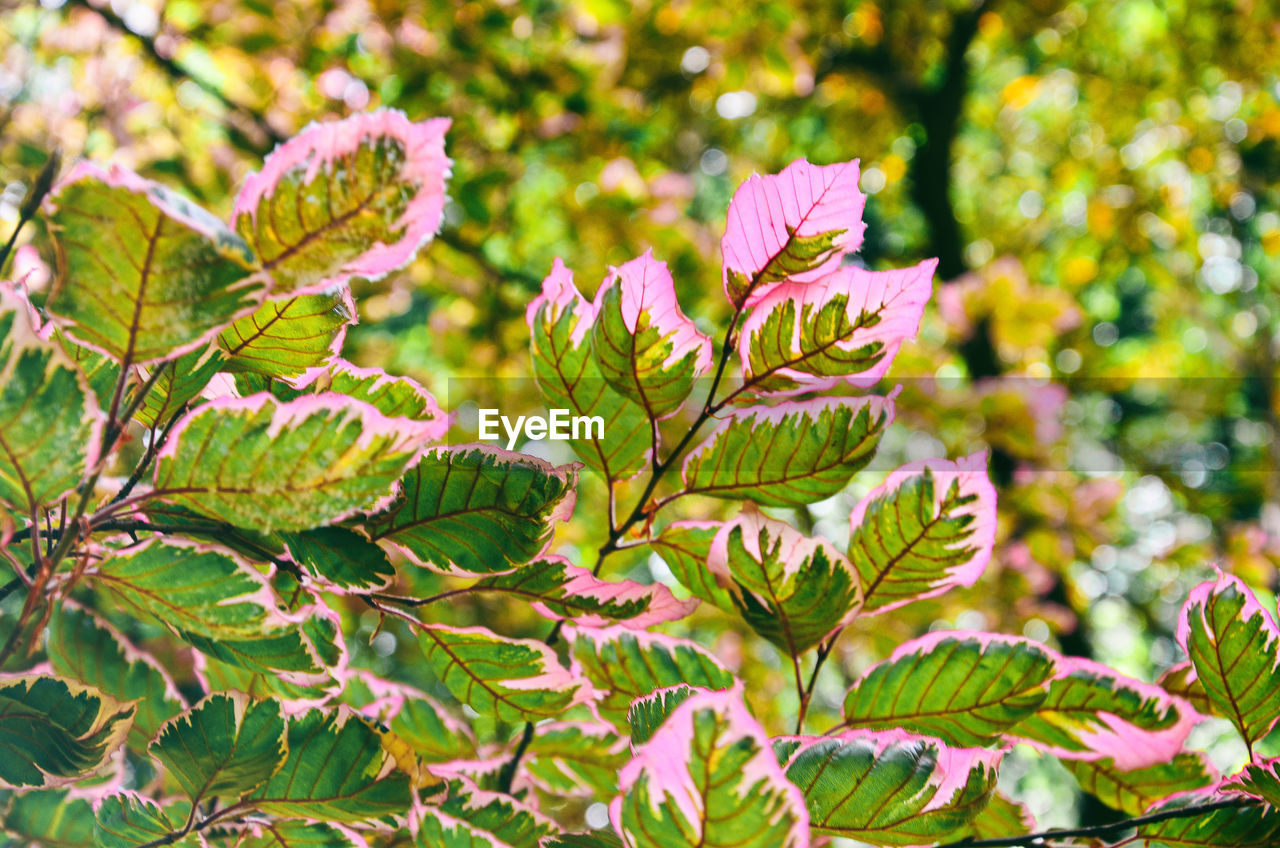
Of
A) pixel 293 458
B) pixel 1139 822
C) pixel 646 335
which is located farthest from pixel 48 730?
pixel 1139 822

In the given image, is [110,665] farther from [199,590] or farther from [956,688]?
[956,688]

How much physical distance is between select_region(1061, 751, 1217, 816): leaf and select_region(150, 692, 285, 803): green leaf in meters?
0.38

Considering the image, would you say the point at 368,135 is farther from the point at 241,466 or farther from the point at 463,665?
the point at 463,665

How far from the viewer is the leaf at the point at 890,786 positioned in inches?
10.9

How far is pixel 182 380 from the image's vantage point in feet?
0.94

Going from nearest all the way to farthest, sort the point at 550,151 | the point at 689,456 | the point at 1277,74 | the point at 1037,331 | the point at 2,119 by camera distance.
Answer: the point at 689,456 → the point at 2,119 → the point at 550,151 → the point at 1037,331 → the point at 1277,74

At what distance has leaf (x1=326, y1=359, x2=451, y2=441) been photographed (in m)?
0.31

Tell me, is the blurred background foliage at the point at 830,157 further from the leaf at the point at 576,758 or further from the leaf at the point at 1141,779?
the leaf at the point at 1141,779

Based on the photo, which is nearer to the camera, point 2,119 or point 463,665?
point 463,665

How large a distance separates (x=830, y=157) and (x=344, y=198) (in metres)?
3.85

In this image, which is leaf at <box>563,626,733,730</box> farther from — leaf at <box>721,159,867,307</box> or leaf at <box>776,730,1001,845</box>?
leaf at <box>721,159,867,307</box>

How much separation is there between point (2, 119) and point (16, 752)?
1.40 metres

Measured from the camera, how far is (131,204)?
0.21 metres

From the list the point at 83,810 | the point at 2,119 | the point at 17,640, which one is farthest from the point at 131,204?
the point at 2,119
